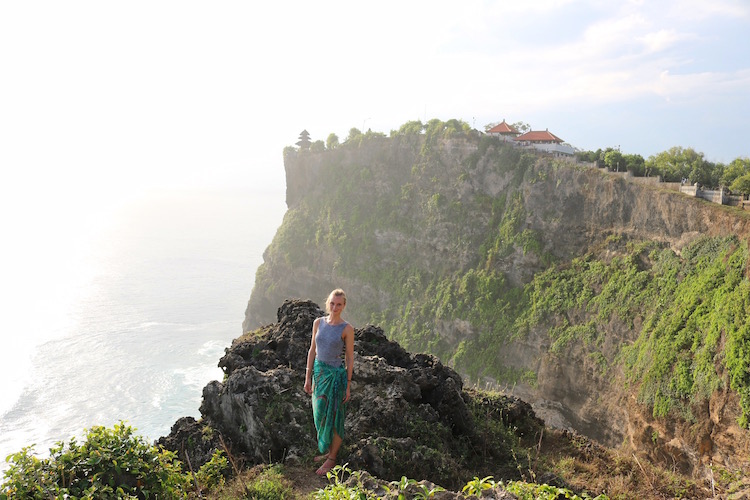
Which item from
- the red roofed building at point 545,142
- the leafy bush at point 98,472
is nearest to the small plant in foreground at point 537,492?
the leafy bush at point 98,472

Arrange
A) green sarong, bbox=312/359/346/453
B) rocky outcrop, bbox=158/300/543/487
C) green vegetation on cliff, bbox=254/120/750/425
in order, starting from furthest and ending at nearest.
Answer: green vegetation on cliff, bbox=254/120/750/425
rocky outcrop, bbox=158/300/543/487
green sarong, bbox=312/359/346/453

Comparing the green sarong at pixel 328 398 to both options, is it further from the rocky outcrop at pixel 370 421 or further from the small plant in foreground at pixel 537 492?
the small plant in foreground at pixel 537 492

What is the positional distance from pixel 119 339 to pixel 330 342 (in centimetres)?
6660

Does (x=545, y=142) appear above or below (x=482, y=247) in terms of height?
above

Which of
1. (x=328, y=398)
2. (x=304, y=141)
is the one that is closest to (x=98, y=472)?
(x=328, y=398)

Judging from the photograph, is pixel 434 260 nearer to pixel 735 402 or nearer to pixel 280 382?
pixel 735 402

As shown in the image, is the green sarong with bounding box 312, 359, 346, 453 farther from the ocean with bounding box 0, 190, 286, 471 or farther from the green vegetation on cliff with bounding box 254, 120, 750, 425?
the green vegetation on cliff with bounding box 254, 120, 750, 425

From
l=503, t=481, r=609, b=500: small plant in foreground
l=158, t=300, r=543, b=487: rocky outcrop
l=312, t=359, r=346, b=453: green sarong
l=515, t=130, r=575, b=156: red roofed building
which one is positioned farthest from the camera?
l=515, t=130, r=575, b=156: red roofed building

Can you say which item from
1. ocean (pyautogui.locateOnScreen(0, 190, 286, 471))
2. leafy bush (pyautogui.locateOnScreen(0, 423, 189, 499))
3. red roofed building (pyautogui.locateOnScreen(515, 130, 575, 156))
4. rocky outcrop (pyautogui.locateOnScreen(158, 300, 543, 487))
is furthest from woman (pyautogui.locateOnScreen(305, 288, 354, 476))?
red roofed building (pyautogui.locateOnScreen(515, 130, 575, 156))

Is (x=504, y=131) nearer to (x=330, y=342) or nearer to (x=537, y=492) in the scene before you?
(x=330, y=342)

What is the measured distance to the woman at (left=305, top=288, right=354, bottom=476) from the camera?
779cm

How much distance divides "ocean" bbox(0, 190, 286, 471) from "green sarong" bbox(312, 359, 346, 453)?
8.52m

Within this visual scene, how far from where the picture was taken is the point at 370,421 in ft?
31.9

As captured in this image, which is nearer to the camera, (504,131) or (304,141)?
(504,131)
